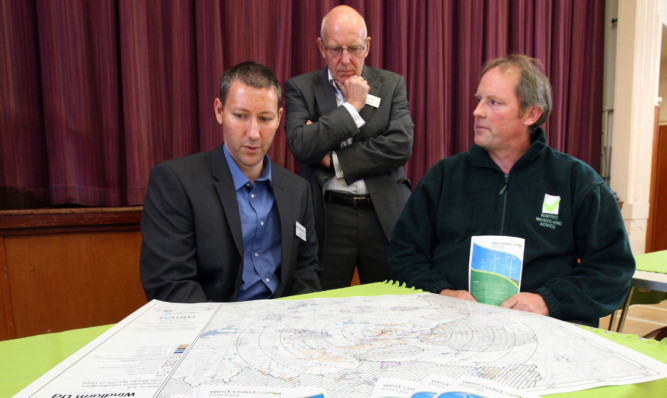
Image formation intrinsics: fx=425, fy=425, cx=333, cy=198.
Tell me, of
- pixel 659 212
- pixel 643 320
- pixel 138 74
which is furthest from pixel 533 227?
pixel 659 212

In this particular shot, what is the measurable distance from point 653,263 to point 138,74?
2.31 meters

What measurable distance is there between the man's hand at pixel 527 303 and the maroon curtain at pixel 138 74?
158cm

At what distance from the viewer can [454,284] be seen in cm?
125

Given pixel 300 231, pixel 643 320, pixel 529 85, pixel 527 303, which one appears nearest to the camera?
pixel 527 303

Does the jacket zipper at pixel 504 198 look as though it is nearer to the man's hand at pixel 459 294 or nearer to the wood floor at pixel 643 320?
the man's hand at pixel 459 294

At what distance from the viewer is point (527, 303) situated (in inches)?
40.1

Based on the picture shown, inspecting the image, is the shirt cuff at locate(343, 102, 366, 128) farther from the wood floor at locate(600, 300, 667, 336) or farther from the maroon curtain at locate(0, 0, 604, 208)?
the wood floor at locate(600, 300, 667, 336)

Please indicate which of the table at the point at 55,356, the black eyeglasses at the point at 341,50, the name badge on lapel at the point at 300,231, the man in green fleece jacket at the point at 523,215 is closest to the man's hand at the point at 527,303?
the man in green fleece jacket at the point at 523,215

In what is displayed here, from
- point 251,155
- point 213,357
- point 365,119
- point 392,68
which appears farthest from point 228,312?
point 392,68

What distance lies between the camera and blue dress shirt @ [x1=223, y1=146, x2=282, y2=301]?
4.42 feet

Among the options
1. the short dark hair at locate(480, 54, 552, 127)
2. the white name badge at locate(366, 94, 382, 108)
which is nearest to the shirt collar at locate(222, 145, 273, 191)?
the white name badge at locate(366, 94, 382, 108)

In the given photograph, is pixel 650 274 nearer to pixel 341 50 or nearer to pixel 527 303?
pixel 527 303

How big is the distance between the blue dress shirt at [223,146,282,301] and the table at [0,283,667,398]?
1.79ft

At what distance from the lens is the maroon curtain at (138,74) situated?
1705 mm
